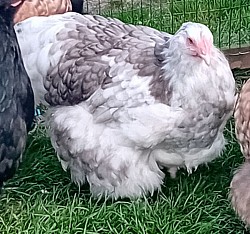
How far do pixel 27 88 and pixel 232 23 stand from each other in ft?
6.89

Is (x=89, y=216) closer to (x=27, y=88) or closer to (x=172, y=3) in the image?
(x=27, y=88)

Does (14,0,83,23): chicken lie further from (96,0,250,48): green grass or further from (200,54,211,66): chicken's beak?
(200,54,211,66): chicken's beak

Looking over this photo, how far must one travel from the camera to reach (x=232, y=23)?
464 centimetres

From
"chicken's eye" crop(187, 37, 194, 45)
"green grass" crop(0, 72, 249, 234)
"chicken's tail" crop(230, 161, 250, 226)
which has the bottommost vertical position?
"green grass" crop(0, 72, 249, 234)

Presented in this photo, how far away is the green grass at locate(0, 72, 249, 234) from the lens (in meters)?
2.99

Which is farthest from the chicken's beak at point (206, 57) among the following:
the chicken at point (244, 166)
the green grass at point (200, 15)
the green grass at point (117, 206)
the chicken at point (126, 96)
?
the green grass at point (200, 15)

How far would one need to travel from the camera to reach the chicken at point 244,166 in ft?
8.68

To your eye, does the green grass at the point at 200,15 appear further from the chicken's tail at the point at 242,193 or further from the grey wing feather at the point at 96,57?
the chicken's tail at the point at 242,193

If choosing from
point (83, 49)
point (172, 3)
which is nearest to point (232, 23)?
point (172, 3)

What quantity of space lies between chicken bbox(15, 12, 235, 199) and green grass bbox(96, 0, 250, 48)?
1.34m

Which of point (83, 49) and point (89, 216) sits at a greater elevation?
point (83, 49)

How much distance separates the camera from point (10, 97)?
281cm

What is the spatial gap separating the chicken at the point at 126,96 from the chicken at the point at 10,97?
0.94 feet

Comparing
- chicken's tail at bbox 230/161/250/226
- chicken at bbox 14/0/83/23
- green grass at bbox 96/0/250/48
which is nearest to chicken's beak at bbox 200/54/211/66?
chicken's tail at bbox 230/161/250/226
